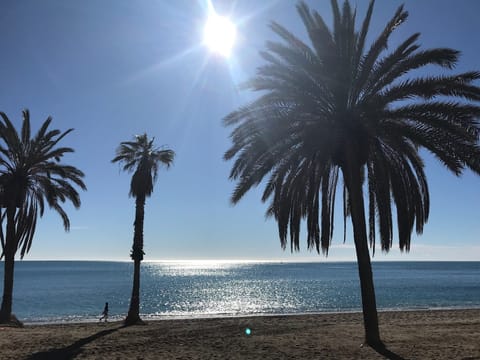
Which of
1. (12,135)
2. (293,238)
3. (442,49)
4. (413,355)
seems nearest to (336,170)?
(293,238)

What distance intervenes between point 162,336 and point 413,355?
1006 centimetres

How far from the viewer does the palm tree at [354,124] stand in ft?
43.0

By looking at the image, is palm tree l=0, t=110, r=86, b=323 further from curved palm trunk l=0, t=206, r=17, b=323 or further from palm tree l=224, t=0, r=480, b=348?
palm tree l=224, t=0, r=480, b=348

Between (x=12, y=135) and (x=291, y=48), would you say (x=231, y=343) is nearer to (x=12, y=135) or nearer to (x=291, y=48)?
(x=291, y=48)

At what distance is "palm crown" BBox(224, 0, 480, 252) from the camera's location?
42.7 ft

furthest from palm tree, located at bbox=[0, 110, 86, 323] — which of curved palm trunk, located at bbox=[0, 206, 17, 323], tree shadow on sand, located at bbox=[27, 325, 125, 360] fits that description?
tree shadow on sand, located at bbox=[27, 325, 125, 360]

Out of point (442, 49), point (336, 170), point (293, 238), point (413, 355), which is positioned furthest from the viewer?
point (336, 170)

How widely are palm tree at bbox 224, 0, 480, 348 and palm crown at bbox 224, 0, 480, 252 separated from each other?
38mm

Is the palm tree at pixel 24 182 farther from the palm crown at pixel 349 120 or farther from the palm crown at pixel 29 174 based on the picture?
the palm crown at pixel 349 120

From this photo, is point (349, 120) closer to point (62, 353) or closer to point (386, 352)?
point (386, 352)

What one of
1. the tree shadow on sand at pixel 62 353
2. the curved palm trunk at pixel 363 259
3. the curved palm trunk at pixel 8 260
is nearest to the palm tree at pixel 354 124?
the curved palm trunk at pixel 363 259

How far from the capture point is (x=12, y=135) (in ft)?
77.7

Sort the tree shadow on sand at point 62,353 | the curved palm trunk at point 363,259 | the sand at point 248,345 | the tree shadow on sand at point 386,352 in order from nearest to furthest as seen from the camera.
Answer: the tree shadow on sand at point 386,352
the sand at point 248,345
the tree shadow on sand at point 62,353
the curved palm trunk at point 363,259

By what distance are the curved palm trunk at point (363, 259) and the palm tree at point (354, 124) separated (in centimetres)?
4
